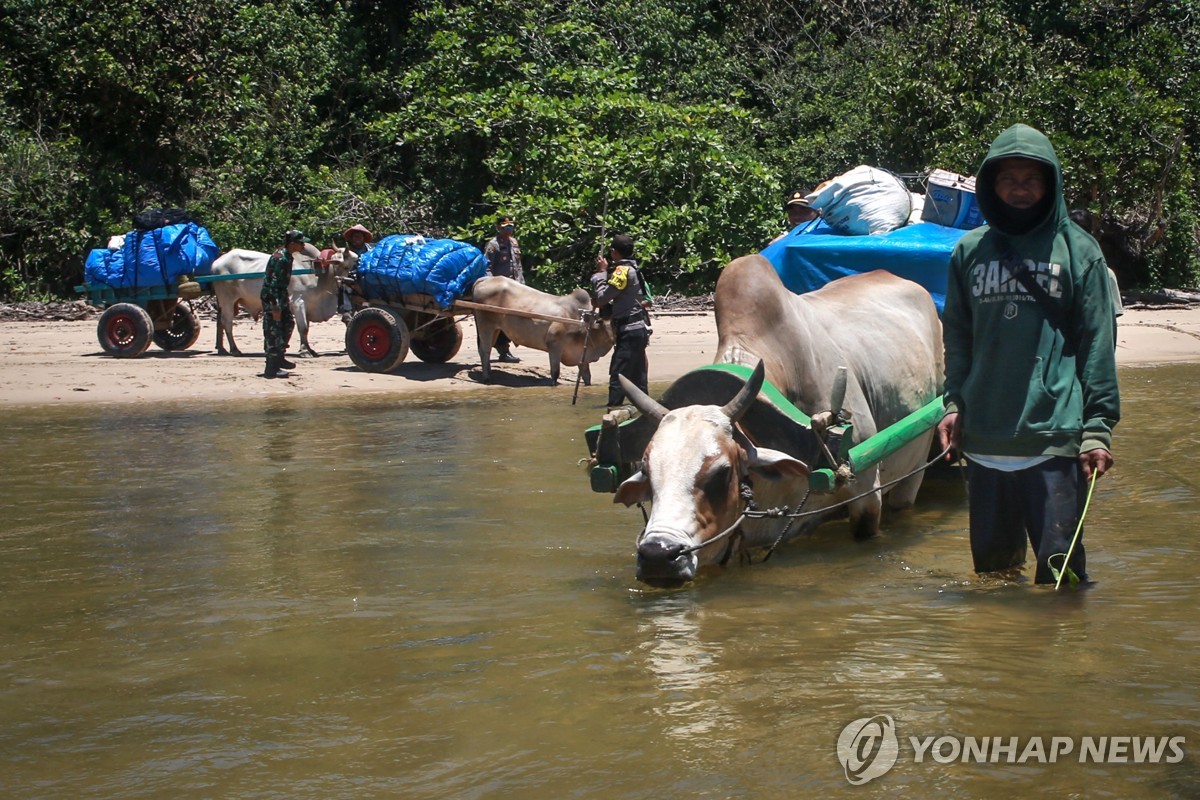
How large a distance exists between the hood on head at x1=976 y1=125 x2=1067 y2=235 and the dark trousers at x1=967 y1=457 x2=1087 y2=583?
890mm

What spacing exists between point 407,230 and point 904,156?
7992mm

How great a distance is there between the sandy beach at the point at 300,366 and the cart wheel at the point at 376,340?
15 centimetres

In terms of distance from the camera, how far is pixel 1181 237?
20953 mm

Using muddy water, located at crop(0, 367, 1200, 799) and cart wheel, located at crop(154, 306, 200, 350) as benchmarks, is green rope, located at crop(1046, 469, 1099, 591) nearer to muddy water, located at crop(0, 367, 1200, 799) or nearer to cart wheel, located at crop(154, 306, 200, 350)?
muddy water, located at crop(0, 367, 1200, 799)

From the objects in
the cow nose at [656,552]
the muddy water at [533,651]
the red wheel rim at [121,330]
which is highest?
the red wheel rim at [121,330]

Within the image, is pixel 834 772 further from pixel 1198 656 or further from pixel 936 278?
pixel 936 278

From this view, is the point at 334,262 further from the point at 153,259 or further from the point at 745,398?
the point at 745,398

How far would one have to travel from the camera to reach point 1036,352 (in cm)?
507

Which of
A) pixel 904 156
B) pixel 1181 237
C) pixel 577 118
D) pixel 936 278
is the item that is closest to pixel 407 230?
pixel 577 118

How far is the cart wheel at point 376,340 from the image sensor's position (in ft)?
50.9

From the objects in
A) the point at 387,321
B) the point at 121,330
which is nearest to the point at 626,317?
the point at 387,321

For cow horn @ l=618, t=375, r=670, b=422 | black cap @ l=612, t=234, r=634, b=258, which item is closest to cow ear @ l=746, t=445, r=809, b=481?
cow horn @ l=618, t=375, r=670, b=422

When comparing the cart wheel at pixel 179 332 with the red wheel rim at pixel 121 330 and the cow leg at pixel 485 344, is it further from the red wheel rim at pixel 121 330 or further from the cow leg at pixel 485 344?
the cow leg at pixel 485 344

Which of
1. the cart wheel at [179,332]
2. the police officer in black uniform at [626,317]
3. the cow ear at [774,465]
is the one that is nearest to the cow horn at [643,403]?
the cow ear at [774,465]
